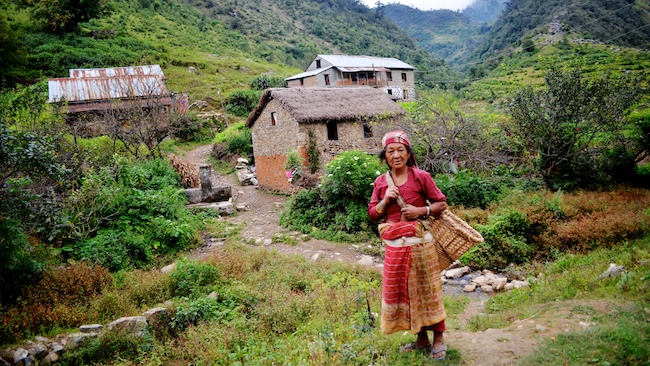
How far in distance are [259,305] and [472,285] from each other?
4015 millimetres

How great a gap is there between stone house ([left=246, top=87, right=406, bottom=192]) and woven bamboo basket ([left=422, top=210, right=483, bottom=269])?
1163cm

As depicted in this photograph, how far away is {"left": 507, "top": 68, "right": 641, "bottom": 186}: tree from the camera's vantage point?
36.8 feet

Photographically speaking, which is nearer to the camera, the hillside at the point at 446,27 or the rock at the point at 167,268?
the rock at the point at 167,268

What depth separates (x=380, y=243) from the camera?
31.4 ft

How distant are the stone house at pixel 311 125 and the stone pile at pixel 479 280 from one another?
822 cm

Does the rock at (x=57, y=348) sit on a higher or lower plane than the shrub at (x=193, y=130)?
lower

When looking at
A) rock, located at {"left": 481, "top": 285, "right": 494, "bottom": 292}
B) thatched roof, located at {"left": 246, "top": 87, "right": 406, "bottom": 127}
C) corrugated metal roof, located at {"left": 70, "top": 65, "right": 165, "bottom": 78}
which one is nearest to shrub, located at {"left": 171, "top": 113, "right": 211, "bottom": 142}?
corrugated metal roof, located at {"left": 70, "top": 65, "right": 165, "bottom": 78}

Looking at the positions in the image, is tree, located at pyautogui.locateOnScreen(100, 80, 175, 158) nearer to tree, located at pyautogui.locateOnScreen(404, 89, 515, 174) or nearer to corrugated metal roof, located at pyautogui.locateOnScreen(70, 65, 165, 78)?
corrugated metal roof, located at pyautogui.locateOnScreen(70, 65, 165, 78)

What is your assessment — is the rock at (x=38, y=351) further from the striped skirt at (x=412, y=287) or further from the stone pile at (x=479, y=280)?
the stone pile at (x=479, y=280)

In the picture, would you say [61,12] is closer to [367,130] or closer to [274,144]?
[274,144]

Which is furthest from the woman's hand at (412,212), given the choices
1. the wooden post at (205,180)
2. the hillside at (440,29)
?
the hillside at (440,29)

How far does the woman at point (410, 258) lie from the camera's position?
133 inches

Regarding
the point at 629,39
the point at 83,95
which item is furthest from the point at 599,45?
the point at 83,95

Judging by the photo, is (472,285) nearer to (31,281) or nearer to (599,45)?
(31,281)
